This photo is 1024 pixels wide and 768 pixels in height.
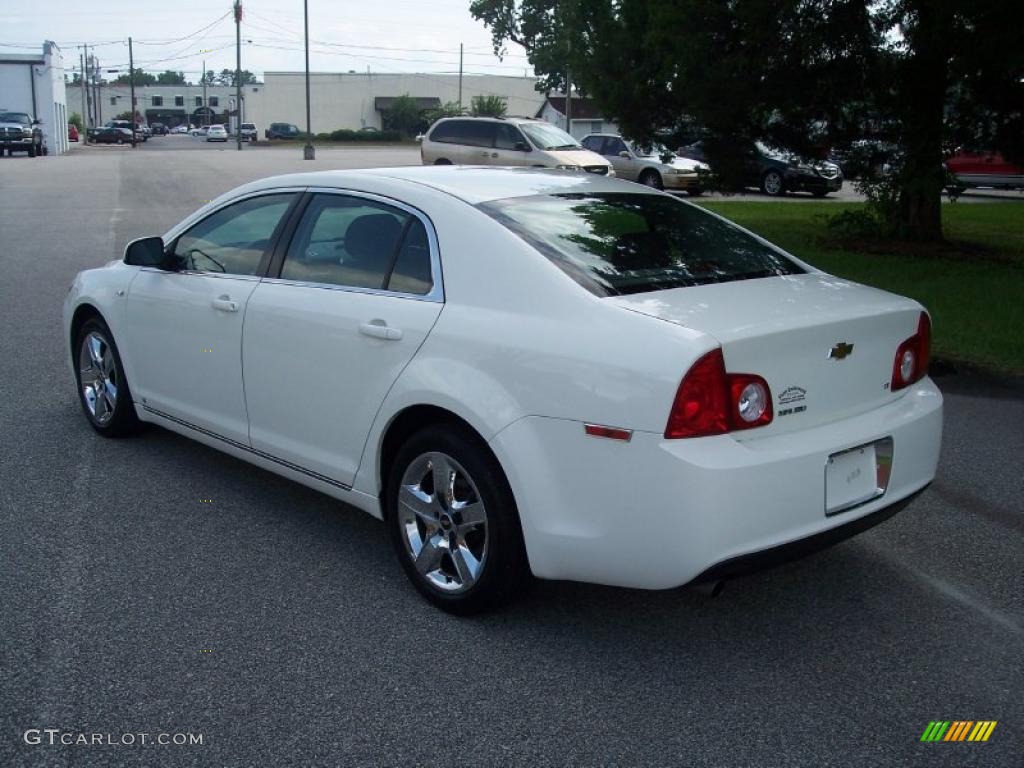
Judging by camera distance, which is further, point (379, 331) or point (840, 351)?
point (379, 331)

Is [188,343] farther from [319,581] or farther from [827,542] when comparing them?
[827,542]

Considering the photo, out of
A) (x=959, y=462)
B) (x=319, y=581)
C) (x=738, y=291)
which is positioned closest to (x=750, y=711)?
(x=738, y=291)

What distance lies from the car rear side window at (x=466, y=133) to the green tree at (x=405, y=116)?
2658 inches

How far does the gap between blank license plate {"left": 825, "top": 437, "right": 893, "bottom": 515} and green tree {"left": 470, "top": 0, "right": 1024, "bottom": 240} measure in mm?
8823

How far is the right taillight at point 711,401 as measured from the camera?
3328mm

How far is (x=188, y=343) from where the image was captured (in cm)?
523

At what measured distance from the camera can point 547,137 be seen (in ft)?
83.9

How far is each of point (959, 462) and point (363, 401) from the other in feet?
11.6

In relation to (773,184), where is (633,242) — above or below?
above

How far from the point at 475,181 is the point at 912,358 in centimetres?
192

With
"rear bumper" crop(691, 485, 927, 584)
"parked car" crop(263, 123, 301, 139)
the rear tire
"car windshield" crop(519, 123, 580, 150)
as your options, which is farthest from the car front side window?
"parked car" crop(263, 123, 301, 139)

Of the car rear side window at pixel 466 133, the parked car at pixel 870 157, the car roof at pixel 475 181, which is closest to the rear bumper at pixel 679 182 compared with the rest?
the car rear side window at pixel 466 133

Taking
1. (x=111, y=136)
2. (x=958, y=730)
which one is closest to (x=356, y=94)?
(x=111, y=136)

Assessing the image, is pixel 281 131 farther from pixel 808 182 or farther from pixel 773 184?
pixel 808 182
